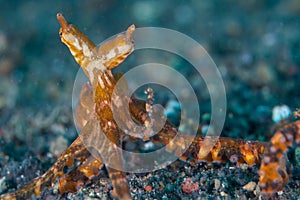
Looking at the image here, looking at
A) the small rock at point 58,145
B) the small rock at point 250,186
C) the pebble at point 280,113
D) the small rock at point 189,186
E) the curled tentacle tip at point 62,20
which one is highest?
the small rock at point 58,145

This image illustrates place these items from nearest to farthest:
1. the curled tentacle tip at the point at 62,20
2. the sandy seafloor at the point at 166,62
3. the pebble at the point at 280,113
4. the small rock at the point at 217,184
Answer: the curled tentacle tip at the point at 62,20
the small rock at the point at 217,184
the sandy seafloor at the point at 166,62
the pebble at the point at 280,113

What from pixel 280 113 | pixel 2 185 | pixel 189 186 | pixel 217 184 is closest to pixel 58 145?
pixel 2 185

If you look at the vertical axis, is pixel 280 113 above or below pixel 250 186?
above

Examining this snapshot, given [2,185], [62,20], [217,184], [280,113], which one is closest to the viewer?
[62,20]

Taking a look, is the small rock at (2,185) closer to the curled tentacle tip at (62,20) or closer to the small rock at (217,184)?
the curled tentacle tip at (62,20)

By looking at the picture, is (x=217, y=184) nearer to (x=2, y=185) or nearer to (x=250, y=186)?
(x=250, y=186)

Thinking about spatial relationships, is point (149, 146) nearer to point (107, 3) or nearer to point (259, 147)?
point (259, 147)

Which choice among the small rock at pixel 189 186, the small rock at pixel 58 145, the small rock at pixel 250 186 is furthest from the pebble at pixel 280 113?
the small rock at pixel 58 145

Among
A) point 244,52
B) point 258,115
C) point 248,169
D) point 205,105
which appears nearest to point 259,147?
point 248,169

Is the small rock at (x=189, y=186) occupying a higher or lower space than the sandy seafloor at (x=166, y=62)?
lower
